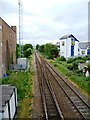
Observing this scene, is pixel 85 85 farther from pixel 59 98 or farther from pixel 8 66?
pixel 8 66

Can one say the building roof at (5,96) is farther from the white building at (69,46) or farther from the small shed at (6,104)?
the white building at (69,46)

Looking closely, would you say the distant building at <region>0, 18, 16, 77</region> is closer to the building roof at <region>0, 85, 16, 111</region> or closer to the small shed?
the building roof at <region>0, 85, 16, 111</region>

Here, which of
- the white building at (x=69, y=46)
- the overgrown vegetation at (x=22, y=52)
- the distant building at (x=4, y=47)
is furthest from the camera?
the white building at (x=69, y=46)

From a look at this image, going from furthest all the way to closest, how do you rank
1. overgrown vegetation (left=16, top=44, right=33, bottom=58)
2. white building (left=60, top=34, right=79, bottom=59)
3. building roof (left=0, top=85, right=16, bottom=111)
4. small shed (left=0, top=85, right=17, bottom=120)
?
white building (left=60, top=34, right=79, bottom=59)
overgrown vegetation (left=16, top=44, right=33, bottom=58)
building roof (left=0, top=85, right=16, bottom=111)
small shed (left=0, top=85, right=17, bottom=120)

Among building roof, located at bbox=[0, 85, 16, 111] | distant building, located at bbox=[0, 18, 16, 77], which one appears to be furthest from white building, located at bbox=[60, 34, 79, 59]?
building roof, located at bbox=[0, 85, 16, 111]

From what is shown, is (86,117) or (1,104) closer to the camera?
(1,104)

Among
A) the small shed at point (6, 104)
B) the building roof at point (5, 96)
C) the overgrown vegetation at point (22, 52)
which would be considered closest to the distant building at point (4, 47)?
the overgrown vegetation at point (22, 52)

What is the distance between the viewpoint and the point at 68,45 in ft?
192

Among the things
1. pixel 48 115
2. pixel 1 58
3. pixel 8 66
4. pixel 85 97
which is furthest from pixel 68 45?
pixel 48 115

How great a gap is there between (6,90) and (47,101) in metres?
3.41

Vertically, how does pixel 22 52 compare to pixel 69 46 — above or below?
below

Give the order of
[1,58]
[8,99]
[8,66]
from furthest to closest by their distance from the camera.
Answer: [8,66] < [1,58] < [8,99]

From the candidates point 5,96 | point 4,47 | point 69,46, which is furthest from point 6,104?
point 69,46

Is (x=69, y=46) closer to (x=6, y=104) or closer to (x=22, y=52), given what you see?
(x=22, y=52)
